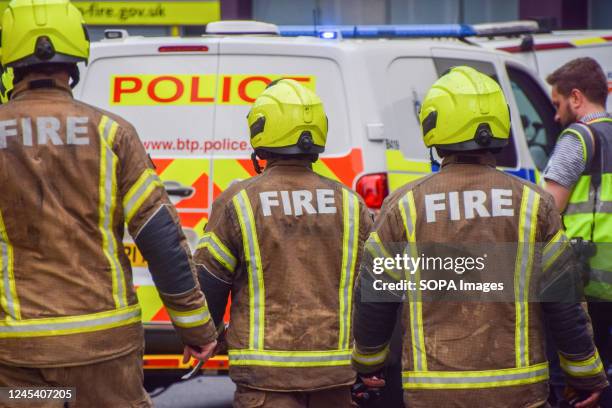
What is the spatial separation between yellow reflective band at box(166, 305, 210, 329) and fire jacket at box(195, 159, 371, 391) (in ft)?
1.47

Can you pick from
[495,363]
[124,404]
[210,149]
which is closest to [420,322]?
[495,363]

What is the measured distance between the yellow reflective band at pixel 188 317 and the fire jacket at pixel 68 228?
16 centimetres

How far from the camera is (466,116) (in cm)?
427

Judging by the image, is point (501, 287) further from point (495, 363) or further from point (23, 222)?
point (23, 222)

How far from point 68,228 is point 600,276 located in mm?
2663

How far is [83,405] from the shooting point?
418cm

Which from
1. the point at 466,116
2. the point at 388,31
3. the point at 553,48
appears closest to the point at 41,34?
the point at 466,116

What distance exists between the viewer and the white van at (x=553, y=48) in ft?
33.2

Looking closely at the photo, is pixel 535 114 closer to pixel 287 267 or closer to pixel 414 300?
pixel 287 267

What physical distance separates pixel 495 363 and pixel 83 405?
4.15ft

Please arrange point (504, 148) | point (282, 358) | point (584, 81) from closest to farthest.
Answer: point (282, 358) < point (584, 81) < point (504, 148)

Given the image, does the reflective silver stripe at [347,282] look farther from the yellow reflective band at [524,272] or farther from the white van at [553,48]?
the white van at [553,48]

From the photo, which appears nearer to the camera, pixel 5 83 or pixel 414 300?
pixel 414 300

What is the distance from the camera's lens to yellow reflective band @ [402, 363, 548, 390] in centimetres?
410
